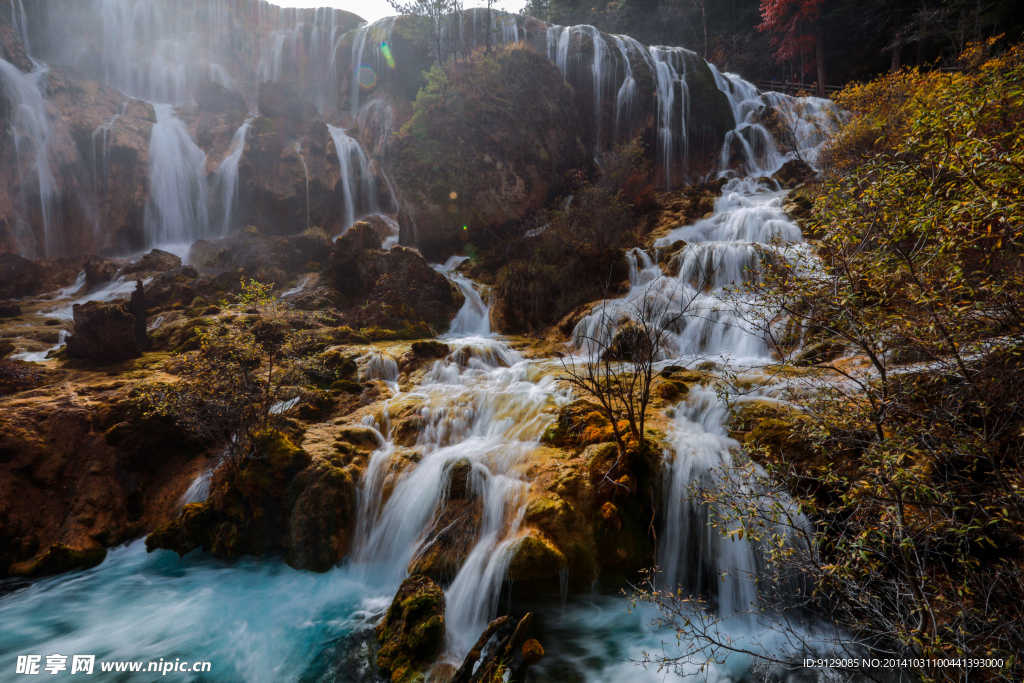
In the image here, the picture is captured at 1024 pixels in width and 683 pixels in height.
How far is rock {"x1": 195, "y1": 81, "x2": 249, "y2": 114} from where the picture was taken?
2636cm

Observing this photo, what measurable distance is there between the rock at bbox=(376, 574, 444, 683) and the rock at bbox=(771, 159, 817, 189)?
21.0 metres

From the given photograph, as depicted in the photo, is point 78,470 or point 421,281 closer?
point 78,470

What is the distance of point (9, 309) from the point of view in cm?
1468

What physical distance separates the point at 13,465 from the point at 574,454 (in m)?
9.57

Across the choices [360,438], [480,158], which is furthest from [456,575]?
[480,158]

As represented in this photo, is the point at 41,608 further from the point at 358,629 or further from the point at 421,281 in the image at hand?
the point at 421,281

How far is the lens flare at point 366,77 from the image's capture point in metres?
28.7

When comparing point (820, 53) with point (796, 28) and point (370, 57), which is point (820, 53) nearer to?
point (796, 28)

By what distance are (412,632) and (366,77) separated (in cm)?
3446

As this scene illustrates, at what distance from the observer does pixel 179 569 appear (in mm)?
6852

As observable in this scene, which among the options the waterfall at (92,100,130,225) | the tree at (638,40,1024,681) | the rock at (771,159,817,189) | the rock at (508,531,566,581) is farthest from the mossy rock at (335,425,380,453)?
the waterfall at (92,100,130,225)

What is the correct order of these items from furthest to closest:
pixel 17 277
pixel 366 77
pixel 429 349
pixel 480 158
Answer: pixel 366 77 → pixel 480 158 → pixel 17 277 → pixel 429 349

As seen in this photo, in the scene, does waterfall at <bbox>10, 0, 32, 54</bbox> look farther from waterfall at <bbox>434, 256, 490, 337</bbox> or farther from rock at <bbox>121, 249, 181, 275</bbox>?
waterfall at <bbox>434, 256, 490, 337</bbox>

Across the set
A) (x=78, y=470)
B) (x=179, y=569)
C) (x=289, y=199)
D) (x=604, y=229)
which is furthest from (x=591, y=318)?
(x=289, y=199)
